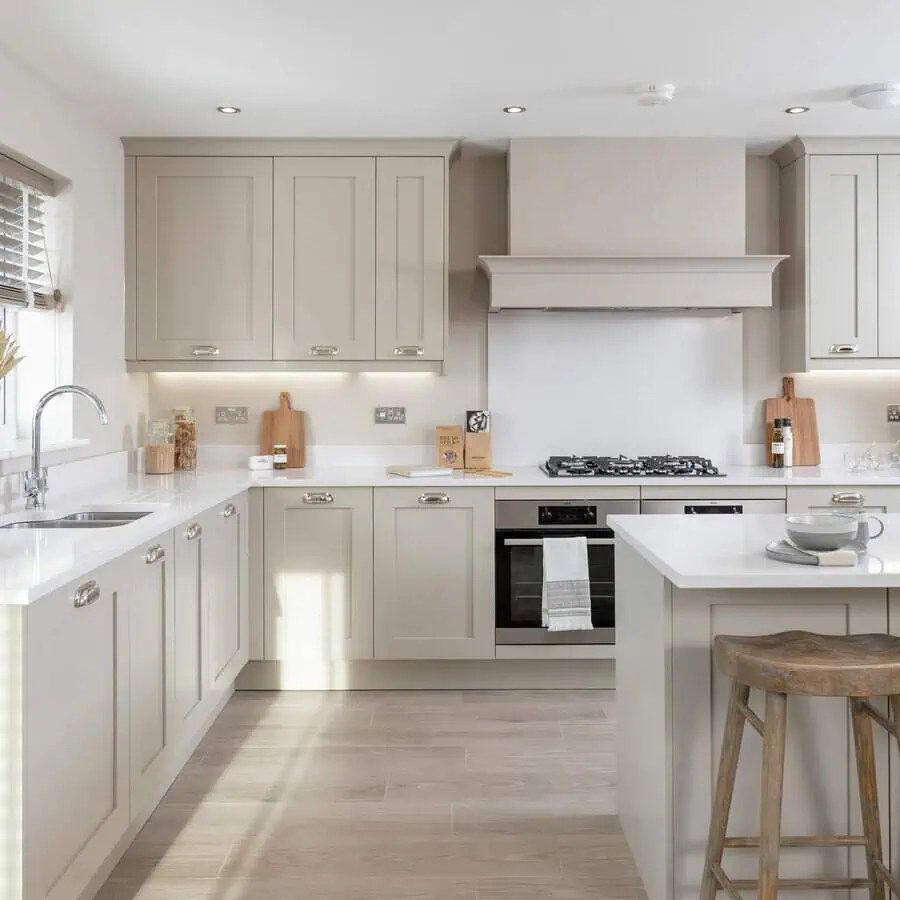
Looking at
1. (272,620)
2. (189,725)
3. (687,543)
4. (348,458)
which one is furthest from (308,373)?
(687,543)

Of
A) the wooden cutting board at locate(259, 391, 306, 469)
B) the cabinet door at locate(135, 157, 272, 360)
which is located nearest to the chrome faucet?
the cabinet door at locate(135, 157, 272, 360)

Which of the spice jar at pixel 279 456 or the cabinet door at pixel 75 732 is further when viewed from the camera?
the spice jar at pixel 279 456

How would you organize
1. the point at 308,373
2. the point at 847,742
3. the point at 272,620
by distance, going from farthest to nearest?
the point at 308,373 < the point at 272,620 < the point at 847,742

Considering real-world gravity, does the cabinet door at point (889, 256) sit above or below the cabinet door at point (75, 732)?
above

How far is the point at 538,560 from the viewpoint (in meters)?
3.91

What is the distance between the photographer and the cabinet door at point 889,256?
4.14m

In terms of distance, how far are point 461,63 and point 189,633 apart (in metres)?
2.16

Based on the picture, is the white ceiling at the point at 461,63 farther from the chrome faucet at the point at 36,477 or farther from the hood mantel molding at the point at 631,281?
the chrome faucet at the point at 36,477

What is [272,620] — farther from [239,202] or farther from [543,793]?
[239,202]

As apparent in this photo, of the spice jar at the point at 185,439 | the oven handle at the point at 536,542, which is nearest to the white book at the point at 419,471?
the oven handle at the point at 536,542

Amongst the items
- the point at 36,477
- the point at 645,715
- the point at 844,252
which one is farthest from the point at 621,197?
the point at 36,477

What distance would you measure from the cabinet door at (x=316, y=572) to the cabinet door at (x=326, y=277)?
71 centimetres

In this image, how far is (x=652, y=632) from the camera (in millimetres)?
2197

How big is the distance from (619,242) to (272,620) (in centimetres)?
225
